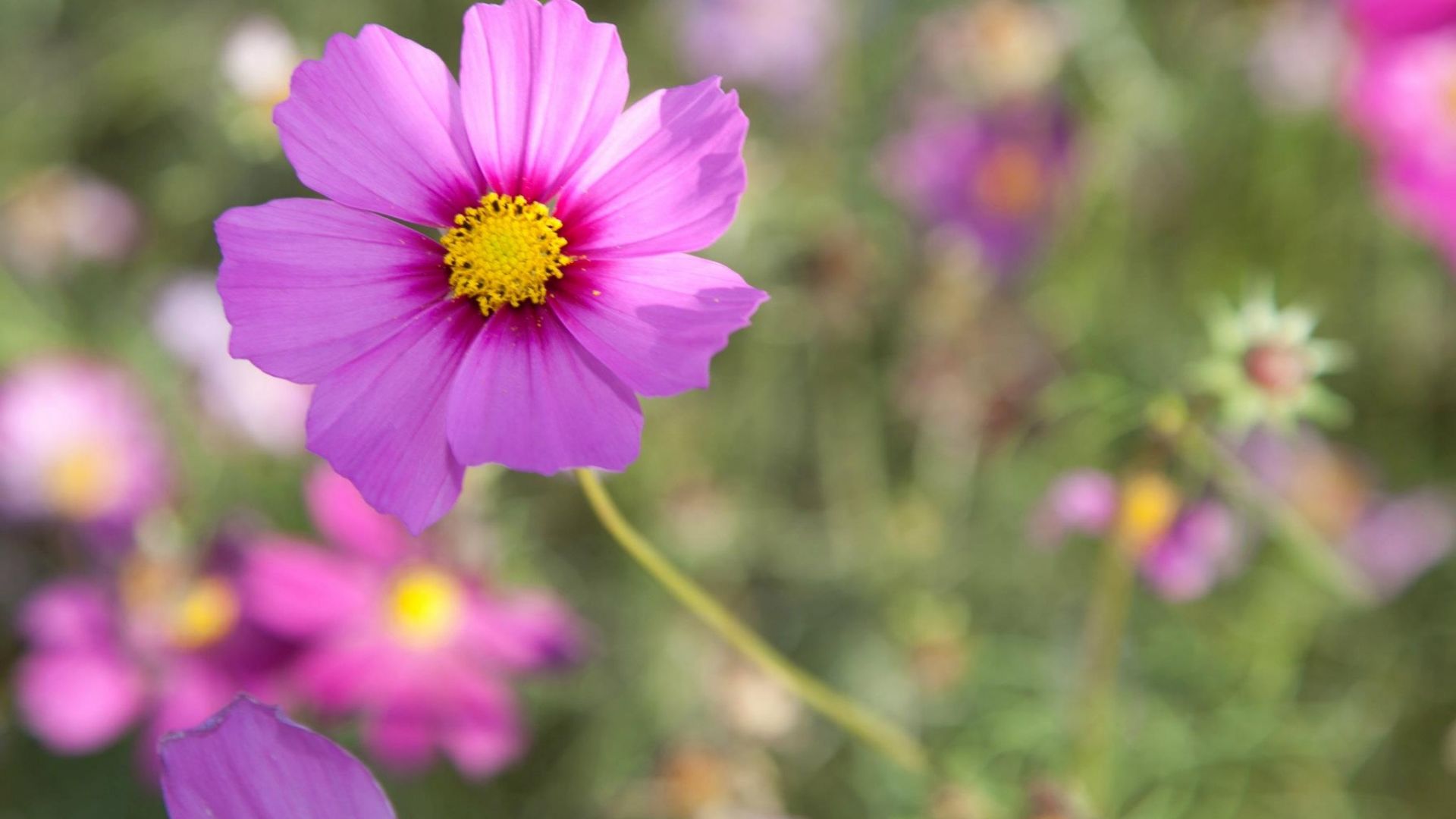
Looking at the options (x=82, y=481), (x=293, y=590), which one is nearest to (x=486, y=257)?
(x=293, y=590)

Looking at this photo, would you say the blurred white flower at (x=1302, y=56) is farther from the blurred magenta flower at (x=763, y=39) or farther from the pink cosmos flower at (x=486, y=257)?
the pink cosmos flower at (x=486, y=257)

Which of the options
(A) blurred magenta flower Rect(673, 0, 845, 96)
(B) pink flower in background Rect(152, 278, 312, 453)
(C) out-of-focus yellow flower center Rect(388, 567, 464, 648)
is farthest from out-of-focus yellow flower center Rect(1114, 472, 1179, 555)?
(A) blurred magenta flower Rect(673, 0, 845, 96)

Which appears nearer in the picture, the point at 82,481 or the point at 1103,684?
the point at 1103,684

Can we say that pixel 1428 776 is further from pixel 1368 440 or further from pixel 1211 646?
pixel 1368 440

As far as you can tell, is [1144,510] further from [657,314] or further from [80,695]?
[80,695]

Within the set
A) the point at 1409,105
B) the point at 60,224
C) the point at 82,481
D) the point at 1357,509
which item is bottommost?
the point at 1357,509

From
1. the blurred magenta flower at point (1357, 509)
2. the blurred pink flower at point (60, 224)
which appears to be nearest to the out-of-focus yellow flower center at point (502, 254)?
the blurred magenta flower at point (1357, 509)

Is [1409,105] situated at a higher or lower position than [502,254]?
higher
